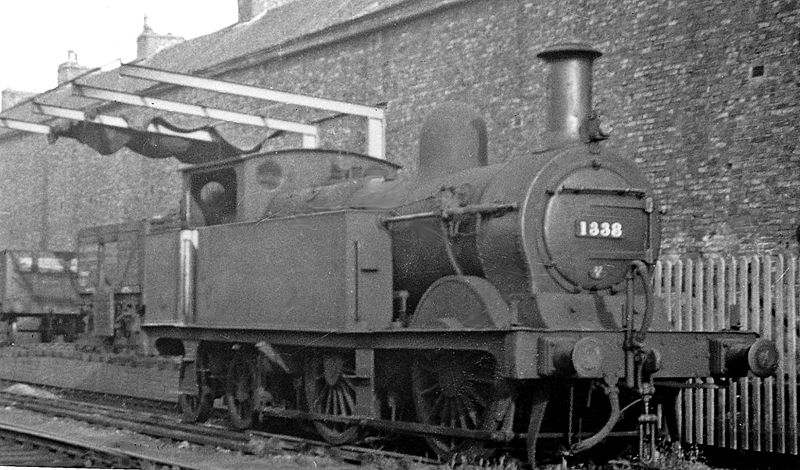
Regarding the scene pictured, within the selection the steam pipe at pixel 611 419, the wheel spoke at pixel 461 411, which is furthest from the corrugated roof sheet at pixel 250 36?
the steam pipe at pixel 611 419

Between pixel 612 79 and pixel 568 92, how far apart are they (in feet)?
17.6

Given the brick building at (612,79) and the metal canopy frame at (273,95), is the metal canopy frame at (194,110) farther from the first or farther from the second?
the brick building at (612,79)

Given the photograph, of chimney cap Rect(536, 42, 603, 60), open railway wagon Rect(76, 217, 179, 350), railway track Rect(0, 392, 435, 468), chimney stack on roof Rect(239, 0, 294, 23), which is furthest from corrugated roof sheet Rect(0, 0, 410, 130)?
chimney cap Rect(536, 42, 603, 60)

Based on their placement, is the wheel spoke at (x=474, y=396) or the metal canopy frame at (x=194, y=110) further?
the metal canopy frame at (x=194, y=110)

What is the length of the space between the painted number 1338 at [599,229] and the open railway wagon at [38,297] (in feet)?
52.5

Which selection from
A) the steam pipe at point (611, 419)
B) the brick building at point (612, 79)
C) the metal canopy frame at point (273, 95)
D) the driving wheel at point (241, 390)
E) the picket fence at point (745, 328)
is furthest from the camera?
the metal canopy frame at point (273, 95)

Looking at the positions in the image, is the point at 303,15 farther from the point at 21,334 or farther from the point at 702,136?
the point at 702,136

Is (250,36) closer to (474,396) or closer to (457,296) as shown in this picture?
(457,296)

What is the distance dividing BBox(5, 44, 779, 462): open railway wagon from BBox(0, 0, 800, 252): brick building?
96 cm

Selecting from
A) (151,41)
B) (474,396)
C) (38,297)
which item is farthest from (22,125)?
(151,41)

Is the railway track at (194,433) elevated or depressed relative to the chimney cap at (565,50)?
depressed

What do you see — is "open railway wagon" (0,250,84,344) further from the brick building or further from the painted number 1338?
the painted number 1338

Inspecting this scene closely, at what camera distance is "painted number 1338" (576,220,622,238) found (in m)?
7.52

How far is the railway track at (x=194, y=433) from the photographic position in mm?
8258
